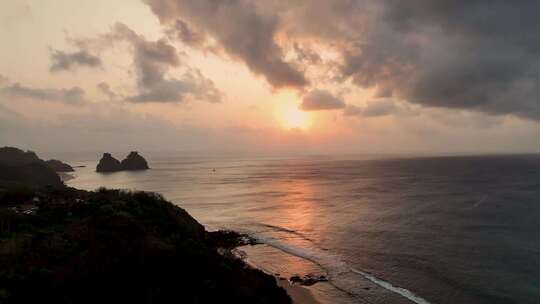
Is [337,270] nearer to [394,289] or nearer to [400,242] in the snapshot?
[394,289]

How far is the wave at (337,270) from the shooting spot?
33.7m

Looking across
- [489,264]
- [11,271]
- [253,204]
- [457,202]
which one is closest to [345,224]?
[489,264]

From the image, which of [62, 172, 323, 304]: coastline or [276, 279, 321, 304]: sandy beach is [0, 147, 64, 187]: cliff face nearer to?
[62, 172, 323, 304]: coastline

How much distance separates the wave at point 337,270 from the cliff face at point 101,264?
1168 cm

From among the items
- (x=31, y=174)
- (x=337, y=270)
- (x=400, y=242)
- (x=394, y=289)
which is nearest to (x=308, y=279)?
(x=337, y=270)

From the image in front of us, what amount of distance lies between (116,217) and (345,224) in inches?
1902

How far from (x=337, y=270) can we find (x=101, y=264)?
29007 millimetres

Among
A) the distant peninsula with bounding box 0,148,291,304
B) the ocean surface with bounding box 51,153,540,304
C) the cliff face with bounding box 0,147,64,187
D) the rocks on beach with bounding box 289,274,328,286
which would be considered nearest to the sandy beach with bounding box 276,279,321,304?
the rocks on beach with bounding box 289,274,328,286

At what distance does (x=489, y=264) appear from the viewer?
135 ft

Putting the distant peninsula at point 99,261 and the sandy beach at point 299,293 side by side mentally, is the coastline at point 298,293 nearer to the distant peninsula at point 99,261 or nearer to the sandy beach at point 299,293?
the sandy beach at point 299,293

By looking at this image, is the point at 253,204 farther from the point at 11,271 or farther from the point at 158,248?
the point at 11,271

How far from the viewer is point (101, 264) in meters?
17.5

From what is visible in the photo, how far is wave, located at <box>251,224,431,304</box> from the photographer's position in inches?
1326

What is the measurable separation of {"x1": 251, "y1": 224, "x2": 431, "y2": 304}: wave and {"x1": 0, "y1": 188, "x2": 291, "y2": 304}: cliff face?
1168 cm
